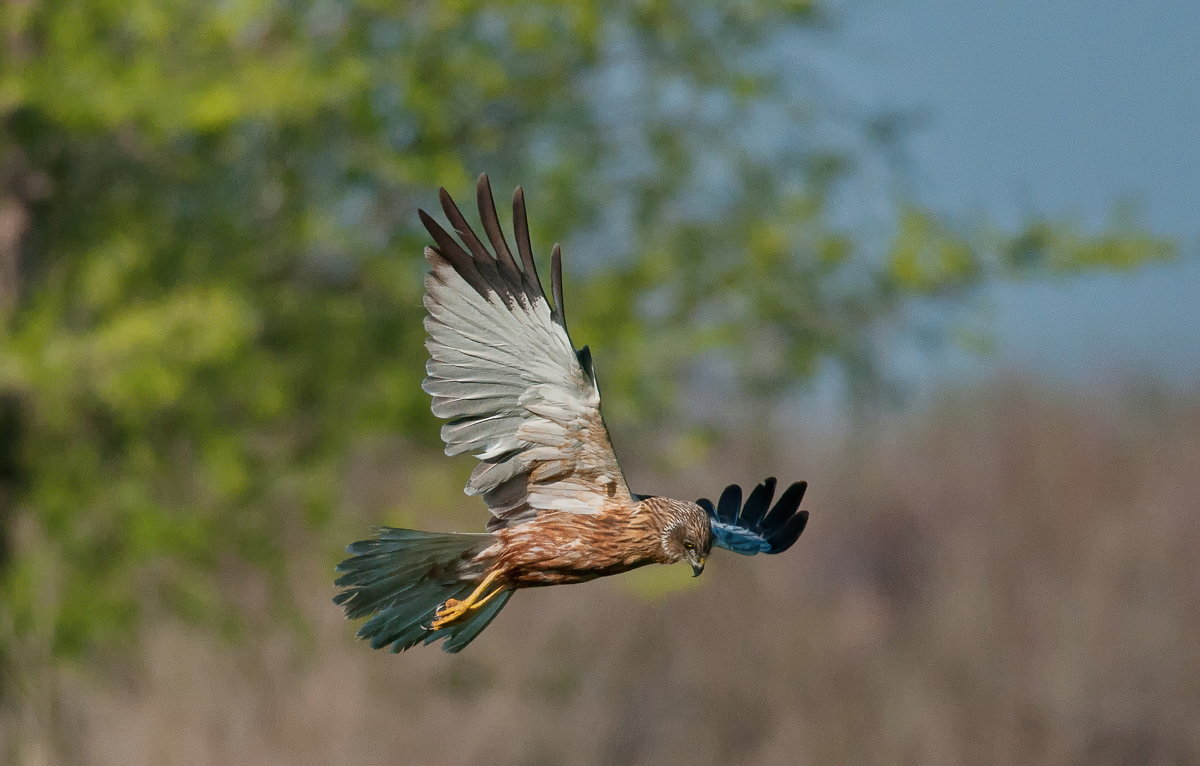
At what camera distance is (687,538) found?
217 centimetres

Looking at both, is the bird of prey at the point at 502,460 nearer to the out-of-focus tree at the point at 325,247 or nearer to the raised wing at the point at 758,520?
the raised wing at the point at 758,520

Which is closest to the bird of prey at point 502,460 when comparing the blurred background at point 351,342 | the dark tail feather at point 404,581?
the dark tail feather at point 404,581

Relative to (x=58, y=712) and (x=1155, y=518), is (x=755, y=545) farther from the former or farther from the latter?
(x=1155, y=518)

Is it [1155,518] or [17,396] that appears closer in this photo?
[17,396]

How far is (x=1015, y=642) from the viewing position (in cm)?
1162

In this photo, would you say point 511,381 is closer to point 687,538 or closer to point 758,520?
point 687,538

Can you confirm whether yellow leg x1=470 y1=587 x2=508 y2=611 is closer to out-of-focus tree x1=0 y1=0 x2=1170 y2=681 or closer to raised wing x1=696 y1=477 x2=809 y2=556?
raised wing x1=696 y1=477 x2=809 y2=556

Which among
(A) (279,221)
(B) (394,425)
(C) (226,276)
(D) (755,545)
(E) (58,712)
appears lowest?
(D) (755,545)

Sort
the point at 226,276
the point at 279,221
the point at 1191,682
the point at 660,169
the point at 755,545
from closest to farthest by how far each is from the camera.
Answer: the point at 755,545 → the point at 226,276 → the point at 279,221 → the point at 660,169 → the point at 1191,682

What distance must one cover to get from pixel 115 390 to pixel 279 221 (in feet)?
5.74

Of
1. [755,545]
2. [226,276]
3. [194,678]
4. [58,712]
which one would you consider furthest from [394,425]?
[755,545]

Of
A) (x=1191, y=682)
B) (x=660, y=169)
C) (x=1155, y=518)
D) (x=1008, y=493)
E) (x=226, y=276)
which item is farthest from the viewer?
(x=1008, y=493)

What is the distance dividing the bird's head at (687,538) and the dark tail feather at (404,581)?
350mm

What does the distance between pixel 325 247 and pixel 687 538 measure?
6803 millimetres
